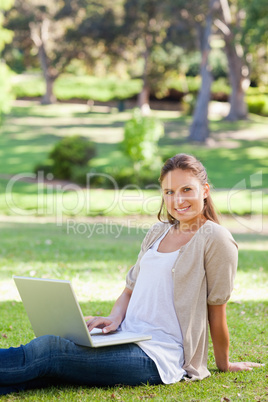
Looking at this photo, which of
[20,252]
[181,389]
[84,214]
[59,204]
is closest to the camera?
[181,389]

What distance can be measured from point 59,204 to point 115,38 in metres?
24.5

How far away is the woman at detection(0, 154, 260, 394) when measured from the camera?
3211 mm

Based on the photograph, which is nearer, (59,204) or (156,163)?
(59,204)

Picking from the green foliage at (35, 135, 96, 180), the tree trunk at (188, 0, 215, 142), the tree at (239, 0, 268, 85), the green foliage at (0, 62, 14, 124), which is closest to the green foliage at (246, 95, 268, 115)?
the tree trunk at (188, 0, 215, 142)

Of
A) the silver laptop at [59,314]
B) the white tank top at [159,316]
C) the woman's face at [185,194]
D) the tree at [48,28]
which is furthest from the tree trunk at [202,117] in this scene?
the silver laptop at [59,314]

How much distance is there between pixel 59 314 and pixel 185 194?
1.00 meters

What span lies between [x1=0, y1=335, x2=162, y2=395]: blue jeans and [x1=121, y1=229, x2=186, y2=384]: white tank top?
0.22ft

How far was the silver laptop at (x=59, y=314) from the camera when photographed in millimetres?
3150

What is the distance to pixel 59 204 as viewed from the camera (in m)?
16.2

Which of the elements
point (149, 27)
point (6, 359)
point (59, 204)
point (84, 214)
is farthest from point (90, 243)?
point (149, 27)

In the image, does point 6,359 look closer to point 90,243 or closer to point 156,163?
point 90,243

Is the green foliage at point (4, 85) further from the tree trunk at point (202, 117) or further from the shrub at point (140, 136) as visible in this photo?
the tree trunk at point (202, 117)

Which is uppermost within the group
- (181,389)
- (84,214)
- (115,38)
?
(115,38)
